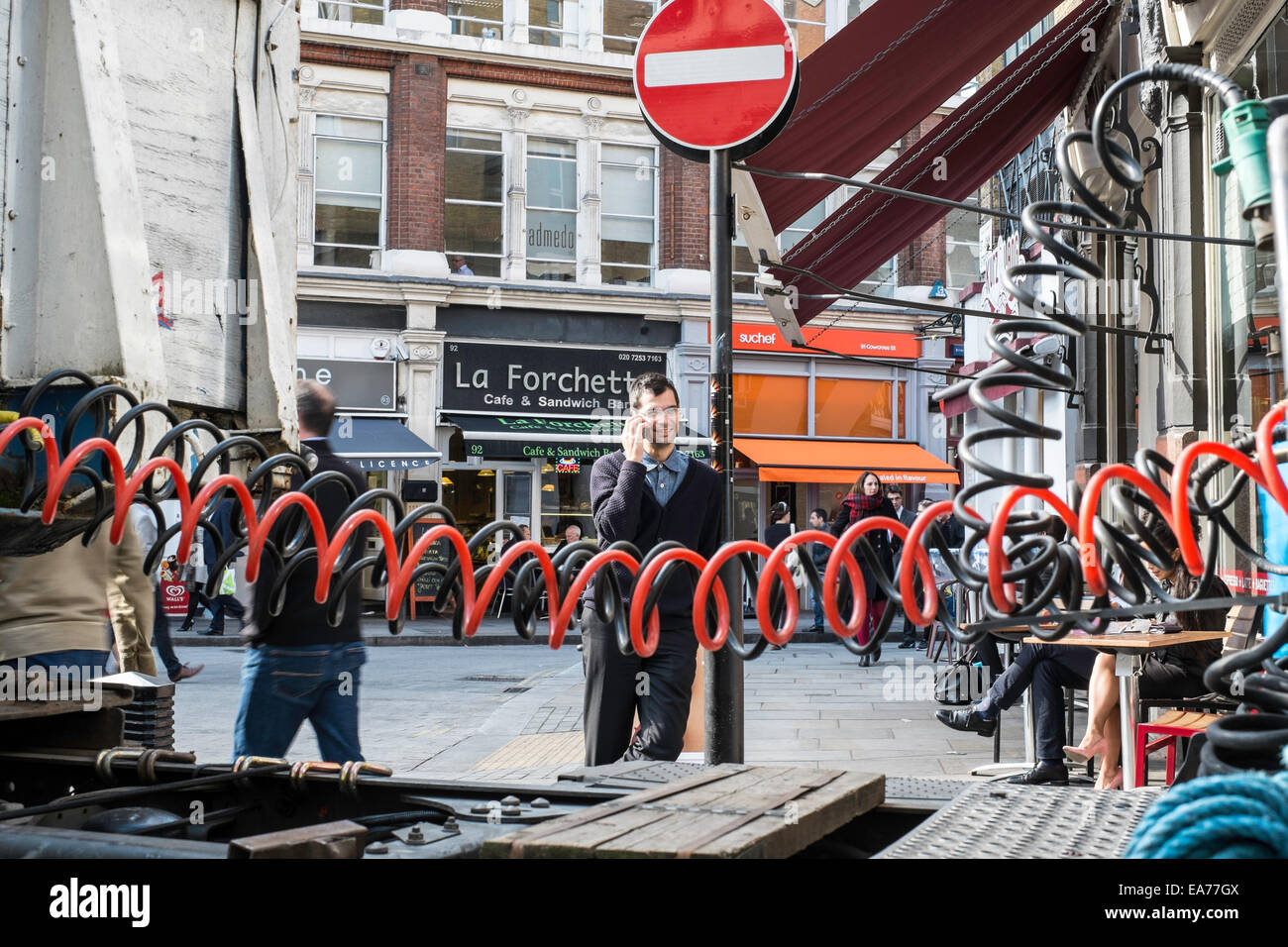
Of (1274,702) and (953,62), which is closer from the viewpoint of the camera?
(1274,702)

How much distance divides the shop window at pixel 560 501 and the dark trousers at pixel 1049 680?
16.8m

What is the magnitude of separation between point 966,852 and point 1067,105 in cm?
1059

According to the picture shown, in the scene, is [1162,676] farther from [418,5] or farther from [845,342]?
[418,5]

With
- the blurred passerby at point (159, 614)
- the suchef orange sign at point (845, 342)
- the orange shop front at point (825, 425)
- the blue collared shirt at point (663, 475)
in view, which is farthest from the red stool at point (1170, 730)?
the suchef orange sign at point (845, 342)

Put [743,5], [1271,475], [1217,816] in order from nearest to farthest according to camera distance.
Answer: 1. [1217,816]
2. [1271,475]
3. [743,5]

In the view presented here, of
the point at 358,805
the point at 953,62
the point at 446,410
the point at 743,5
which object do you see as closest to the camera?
the point at 358,805

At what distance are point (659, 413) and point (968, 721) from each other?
3.37m

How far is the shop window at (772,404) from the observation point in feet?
81.5

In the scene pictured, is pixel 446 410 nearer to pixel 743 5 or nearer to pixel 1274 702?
pixel 743 5

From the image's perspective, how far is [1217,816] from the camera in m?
1.48

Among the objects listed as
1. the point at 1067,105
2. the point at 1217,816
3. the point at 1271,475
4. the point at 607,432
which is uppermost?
the point at 1067,105

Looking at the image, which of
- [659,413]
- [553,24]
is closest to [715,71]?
[659,413]

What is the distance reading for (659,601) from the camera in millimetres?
4820
